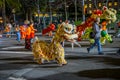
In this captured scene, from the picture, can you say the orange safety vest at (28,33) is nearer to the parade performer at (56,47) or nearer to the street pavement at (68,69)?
the street pavement at (68,69)

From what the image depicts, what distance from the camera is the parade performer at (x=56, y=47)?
1354 centimetres

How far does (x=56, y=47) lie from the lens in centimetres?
1380

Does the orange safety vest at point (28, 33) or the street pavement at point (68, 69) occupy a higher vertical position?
the orange safety vest at point (28, 33)

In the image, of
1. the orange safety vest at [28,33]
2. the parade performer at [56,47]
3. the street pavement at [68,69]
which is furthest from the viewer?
the orange safety vest at [28,33]

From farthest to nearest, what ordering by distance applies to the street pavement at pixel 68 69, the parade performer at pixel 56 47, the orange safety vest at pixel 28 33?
the orange safety vest at pixel 28 33
the parade performer at pixel 56 47
the street pavement at pixel 68 69

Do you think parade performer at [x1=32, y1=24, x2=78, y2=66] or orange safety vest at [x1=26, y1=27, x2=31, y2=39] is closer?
parade performer at [x1=32, y1=24, x2=78, y2=66]

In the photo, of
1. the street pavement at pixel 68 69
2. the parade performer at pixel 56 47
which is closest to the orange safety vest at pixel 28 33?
the street pavement at pixel 68 69

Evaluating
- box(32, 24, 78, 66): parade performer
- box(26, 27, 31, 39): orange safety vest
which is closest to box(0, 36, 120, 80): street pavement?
box(32, 24, 78, 66): parade performer

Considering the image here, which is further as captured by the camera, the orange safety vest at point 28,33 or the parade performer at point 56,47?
the orange safety vest at point 28,33

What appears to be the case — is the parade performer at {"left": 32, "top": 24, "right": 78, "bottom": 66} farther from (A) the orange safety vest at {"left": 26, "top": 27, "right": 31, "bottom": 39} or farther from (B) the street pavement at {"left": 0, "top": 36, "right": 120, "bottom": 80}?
(A) the orange safety vest at {"left": 26, "top": 27, "right": 31, "bottom": 39}

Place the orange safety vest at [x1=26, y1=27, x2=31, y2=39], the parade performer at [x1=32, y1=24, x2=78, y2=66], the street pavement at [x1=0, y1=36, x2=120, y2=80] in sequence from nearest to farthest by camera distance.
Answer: the street pavement at [x1=0, y1=36, x2=120, y2=80] → the parade performer at [x1=32, y1=24, x2=78, y2=66] → the orange safety vest at [x1=26, y1=27, x2=31, y2=39]

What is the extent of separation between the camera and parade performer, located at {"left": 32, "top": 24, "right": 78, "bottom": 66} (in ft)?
44.4

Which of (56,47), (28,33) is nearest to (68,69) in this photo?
(56,47)

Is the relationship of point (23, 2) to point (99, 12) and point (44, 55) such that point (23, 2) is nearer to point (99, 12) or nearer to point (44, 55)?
point (99, 12)
